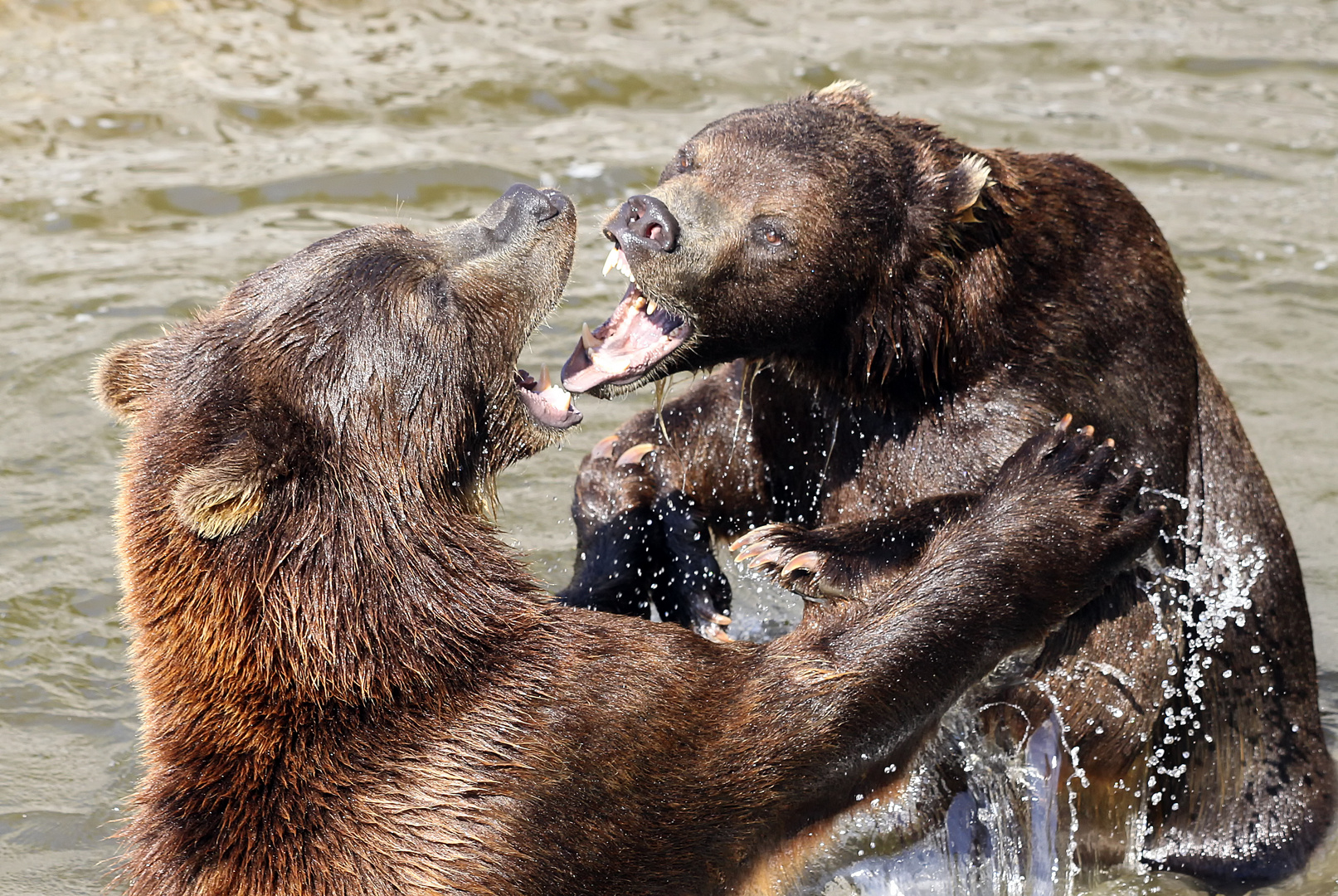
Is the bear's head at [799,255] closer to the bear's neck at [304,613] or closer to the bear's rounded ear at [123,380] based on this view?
the bear's neck at [304,613]

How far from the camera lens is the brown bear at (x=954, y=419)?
7.01m

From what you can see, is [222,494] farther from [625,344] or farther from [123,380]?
[625,344]

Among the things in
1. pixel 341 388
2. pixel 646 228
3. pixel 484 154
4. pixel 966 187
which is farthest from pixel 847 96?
pixel 484 154

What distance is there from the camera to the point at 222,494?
555 centimetres

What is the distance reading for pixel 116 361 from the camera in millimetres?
6602

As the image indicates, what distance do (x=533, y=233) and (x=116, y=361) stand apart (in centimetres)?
173

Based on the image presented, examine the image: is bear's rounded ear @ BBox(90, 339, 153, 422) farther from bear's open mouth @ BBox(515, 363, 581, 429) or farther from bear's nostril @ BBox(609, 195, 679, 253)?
bear's nostril @ BBox(609, 195, 679, 253)

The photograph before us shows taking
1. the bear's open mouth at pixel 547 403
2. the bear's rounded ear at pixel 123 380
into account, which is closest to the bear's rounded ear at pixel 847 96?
the bear's open mouth at pixel 547 403

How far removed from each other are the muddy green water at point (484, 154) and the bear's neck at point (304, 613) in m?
2.69

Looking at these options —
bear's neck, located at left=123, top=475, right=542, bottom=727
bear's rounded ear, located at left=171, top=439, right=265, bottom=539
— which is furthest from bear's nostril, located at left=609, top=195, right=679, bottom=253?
bear's rounded ear, located at left=171, top=439, right=265, bottom=539

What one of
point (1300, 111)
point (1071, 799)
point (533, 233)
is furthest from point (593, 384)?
point (1300, 111)

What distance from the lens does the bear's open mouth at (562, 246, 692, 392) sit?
269 inches

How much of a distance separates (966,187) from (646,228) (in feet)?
4.53

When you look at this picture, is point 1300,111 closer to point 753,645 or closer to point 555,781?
point 753,645
